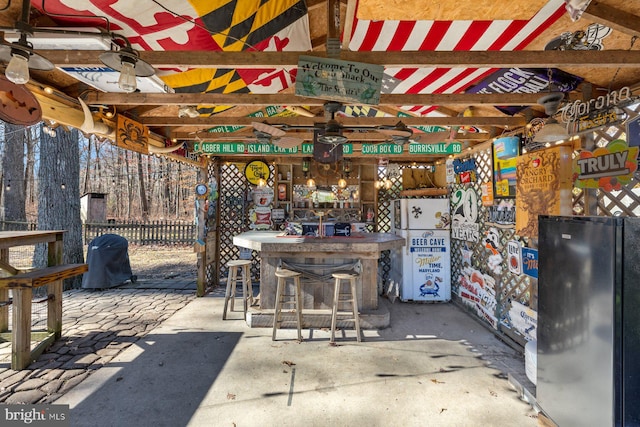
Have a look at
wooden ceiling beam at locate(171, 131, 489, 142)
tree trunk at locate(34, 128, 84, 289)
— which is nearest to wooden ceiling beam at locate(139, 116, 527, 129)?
wooden ceiling beam at locate(171, 131, 489, 142)

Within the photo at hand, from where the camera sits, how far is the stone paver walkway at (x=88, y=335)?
2955 millimetres

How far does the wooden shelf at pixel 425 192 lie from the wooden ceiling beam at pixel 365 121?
245cm

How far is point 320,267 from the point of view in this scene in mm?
4691

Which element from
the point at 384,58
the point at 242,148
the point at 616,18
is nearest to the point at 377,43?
the point at 384,58

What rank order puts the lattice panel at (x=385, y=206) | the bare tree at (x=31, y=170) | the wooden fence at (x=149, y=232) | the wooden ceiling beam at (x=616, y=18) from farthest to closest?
the bare tree at (x=31, y=170) → the wooden fence at (x=149, y=232) → the lattice panel at (x=385, y=206) → the wooden ceiling beam at (x=616, y=18)

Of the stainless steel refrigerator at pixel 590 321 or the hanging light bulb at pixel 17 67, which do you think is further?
the hanging light bulb at pixel 17 67

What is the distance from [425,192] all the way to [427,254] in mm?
1402

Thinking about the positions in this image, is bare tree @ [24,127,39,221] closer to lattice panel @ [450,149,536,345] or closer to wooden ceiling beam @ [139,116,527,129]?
wooden ceiling beam @ [139,116,527,129]

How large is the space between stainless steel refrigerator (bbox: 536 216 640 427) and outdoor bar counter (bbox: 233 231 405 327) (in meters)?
2.55

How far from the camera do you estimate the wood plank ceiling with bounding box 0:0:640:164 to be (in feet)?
6.57

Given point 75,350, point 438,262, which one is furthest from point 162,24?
point 438,262

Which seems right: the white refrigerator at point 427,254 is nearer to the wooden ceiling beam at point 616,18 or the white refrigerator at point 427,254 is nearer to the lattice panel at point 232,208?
the lattice panel at point 232,208

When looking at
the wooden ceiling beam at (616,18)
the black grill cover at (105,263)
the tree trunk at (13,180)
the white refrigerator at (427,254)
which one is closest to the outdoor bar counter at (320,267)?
the white refrigerator at (427,254)

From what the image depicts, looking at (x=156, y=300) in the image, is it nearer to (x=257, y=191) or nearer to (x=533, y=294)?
(x=257, y=191)
